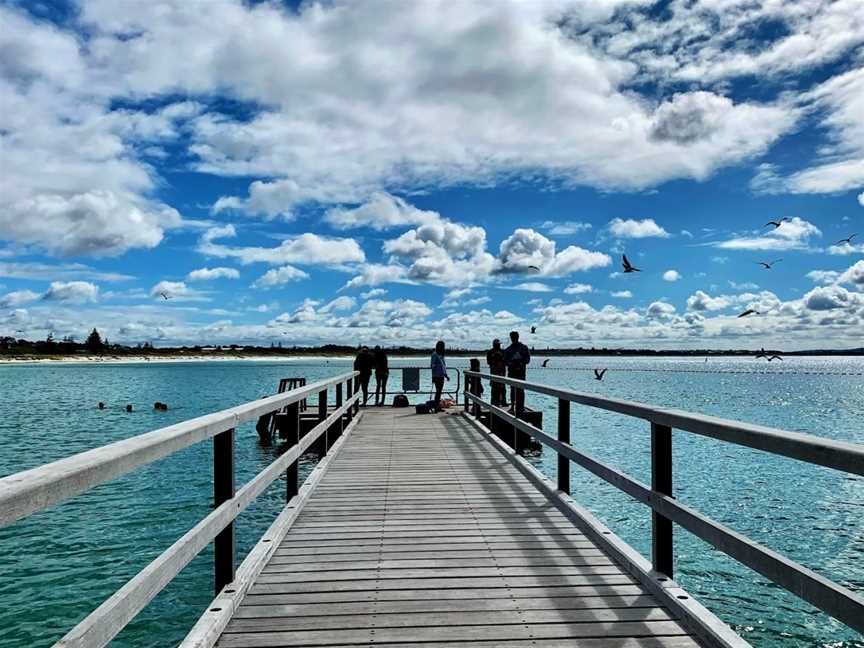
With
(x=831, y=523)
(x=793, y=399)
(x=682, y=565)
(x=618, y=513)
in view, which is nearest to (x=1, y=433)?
(x=618, y=513)

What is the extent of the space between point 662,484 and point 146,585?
9.31ft

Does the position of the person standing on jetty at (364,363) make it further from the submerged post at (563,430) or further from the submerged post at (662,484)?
the submerged post at (662,484)

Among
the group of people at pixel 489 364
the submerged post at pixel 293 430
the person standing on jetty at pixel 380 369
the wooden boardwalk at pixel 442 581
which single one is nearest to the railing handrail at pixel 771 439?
the wooden boardwalk at pixel 442 581

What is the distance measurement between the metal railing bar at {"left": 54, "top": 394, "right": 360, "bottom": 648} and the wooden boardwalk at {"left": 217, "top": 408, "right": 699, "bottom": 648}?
62 cm

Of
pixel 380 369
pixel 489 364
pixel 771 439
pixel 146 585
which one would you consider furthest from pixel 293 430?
pixel 380 369

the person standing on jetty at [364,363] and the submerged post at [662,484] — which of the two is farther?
the person standing on jetty at [364,363]

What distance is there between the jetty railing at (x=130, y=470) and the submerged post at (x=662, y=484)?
244 cm

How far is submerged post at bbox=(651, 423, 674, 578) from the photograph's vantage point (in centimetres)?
391

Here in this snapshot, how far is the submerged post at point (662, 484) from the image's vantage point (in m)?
3.91

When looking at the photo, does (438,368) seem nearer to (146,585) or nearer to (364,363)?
(364,363)

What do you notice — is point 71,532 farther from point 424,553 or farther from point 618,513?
point 618,513

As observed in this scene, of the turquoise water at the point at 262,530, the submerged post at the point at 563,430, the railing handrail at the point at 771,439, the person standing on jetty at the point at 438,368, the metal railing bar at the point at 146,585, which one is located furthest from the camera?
the person standing on jetty at the point at 438,368

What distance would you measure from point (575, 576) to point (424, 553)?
47.5 inches

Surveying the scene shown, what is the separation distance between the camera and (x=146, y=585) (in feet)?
8.23
